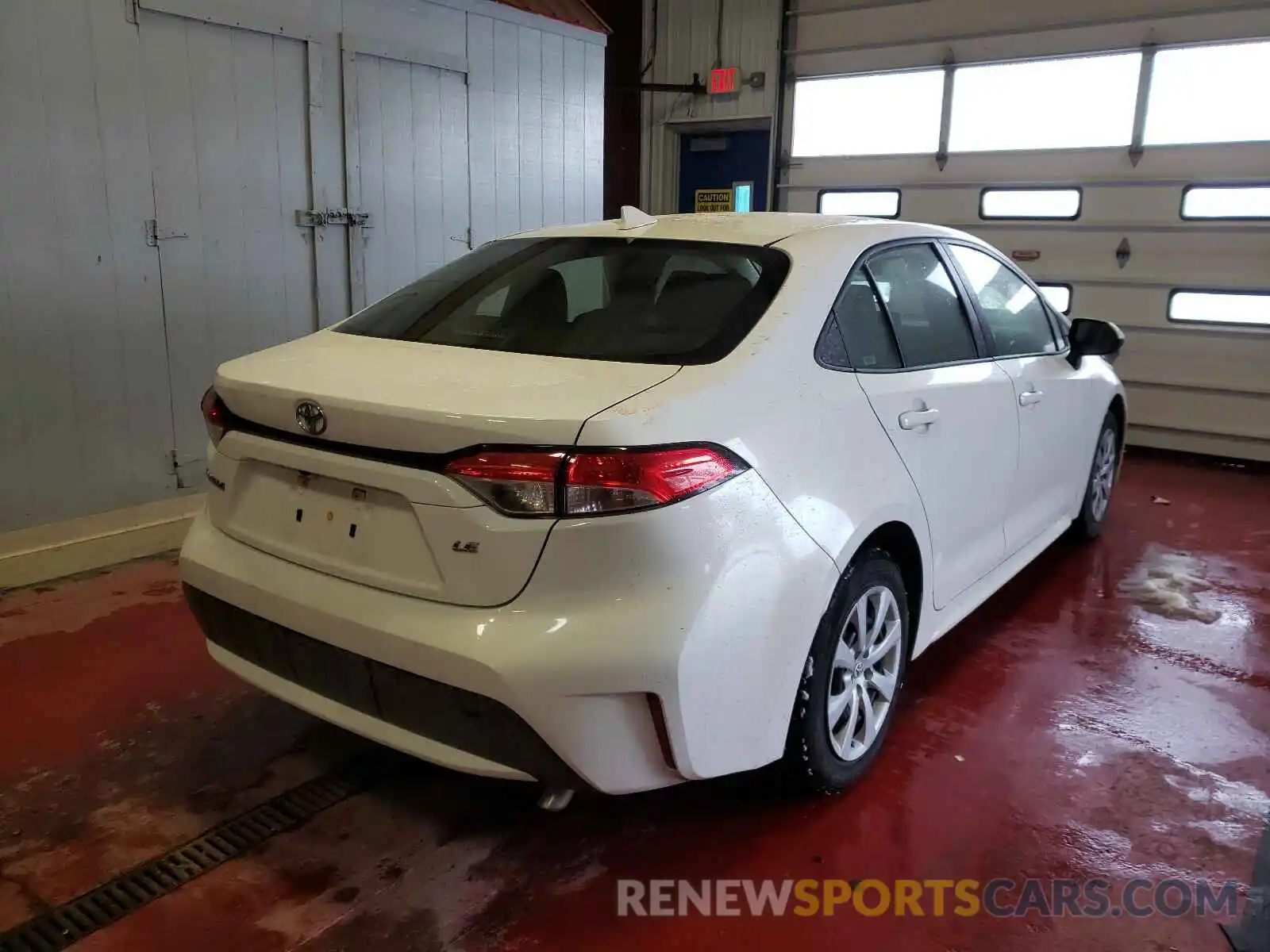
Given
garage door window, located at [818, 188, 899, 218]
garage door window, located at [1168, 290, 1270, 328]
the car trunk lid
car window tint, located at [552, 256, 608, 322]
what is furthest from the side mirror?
garage door window, located at [818, 188, 899, 218]

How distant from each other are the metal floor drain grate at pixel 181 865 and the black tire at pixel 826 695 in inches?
43.8

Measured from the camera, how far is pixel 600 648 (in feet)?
5.76

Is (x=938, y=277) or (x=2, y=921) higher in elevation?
(x=938, y=277)

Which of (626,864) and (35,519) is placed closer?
(626,864)

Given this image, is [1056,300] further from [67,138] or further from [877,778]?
[67,138]

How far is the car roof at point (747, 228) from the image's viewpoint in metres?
2.59

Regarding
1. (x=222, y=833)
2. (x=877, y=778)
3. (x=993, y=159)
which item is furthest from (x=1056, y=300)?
(x=222, y=833)

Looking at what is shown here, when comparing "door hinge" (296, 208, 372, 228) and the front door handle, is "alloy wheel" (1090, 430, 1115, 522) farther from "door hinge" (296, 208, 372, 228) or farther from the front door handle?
"door hinge" (296, 208, 372, 228)

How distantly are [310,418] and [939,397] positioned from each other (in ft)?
5.36

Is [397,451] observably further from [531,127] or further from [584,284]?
[531,127]

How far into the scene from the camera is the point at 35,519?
4129mm

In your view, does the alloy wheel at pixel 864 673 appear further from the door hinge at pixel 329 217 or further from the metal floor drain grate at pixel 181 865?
the door hinge at pixel 329 217

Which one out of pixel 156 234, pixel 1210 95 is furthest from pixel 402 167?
pixel 1210 95

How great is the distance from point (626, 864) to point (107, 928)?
1.07 meters
